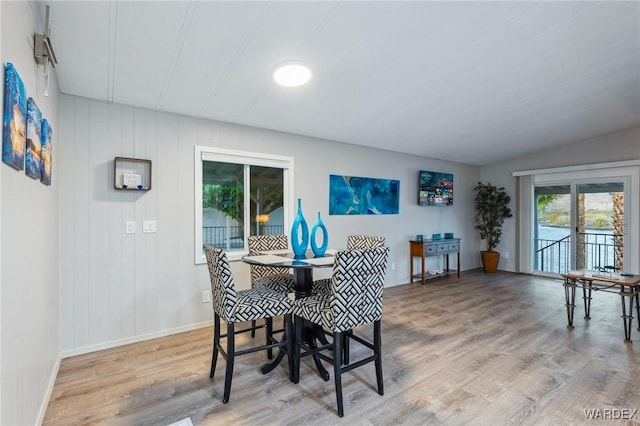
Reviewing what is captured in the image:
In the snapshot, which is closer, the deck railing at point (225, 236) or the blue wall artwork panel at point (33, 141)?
the blue wall artwork panel at point (33, 141)

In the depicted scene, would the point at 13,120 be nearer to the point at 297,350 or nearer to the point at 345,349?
the point at 297,350

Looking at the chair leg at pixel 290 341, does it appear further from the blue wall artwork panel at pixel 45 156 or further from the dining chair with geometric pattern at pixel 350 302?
the blue wall artwork panel at pixel 45 156

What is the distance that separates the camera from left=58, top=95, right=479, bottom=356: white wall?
8.92 feet

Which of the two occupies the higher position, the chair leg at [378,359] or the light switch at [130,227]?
the light switch at [130,227]

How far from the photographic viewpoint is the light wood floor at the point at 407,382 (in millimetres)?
1891

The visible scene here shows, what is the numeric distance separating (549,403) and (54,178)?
12.7 ft

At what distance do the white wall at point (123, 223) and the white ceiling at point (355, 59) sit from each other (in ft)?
0.67

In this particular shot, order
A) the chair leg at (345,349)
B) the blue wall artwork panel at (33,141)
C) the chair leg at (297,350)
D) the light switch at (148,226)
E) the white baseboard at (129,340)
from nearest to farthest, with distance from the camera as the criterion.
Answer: the blue wall artwork panel at (33,141), the chair leg at (297,350), the chair leg at (345,349), the white baseboard at (129,340), the light switch at (148,226)

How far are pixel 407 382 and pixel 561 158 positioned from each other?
557cm

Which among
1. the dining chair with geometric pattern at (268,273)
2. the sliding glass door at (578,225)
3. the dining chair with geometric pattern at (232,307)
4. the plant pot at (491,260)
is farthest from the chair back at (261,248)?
the sliding glass door at (578,225)

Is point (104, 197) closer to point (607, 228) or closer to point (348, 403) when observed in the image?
point (348, 403)

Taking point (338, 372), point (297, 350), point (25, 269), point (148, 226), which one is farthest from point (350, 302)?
point (148, 226)

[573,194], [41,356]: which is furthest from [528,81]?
[41,356]

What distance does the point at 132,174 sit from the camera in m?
2.94
